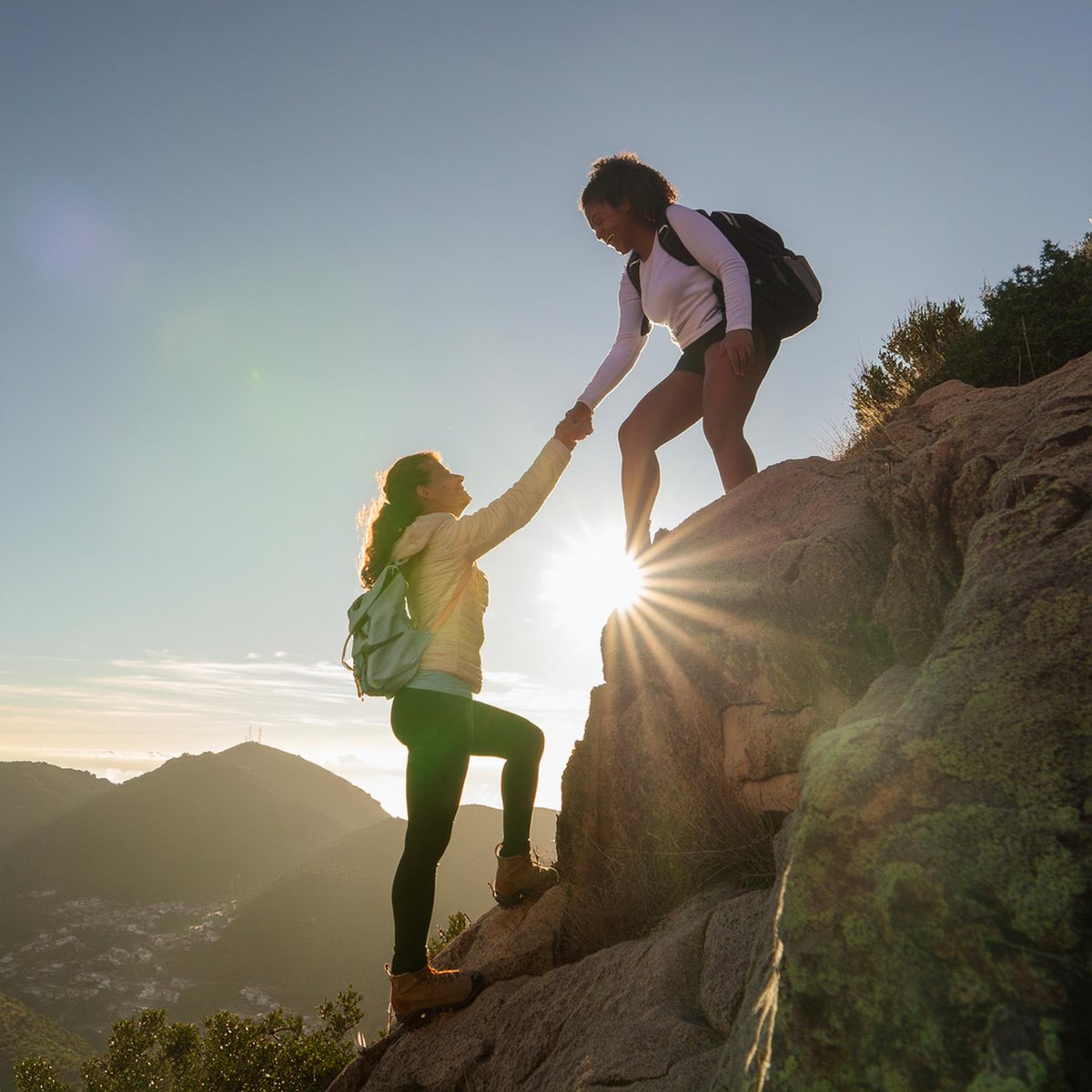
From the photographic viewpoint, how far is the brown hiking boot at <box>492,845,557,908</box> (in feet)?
15.0

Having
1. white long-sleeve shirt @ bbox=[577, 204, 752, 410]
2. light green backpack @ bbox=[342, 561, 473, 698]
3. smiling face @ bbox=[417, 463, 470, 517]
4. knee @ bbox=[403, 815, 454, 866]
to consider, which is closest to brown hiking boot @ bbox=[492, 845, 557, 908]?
knee @ bbox=[403, 815, 454, 866]

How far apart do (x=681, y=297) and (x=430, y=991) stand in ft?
14.0

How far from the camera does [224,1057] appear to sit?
1530cm

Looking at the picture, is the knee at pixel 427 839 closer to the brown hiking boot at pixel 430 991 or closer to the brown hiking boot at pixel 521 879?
the brown hiking boot at pixel 430 991

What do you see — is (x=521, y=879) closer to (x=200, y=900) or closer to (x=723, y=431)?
(x=723, y=431)

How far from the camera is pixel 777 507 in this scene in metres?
4.25

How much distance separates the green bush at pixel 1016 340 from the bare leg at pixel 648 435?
2.25 m

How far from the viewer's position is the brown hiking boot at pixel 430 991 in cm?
383

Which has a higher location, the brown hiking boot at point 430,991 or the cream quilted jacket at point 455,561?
the cream quilted jacket at point 455,561

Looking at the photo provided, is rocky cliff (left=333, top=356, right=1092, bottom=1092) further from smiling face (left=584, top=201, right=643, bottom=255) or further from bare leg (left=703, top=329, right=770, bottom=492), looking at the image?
smiling face (left=584, top=201, right=643, bottom=255)

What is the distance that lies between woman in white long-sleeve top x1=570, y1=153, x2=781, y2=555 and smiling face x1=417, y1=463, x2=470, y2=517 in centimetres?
86

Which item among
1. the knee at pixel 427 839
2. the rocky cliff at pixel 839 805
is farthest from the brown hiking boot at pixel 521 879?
the knee at pixel 427 839

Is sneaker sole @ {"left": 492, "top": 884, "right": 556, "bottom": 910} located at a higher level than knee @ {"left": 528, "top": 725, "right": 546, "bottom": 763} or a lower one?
lower

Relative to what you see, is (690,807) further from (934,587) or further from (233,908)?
(233,908)
